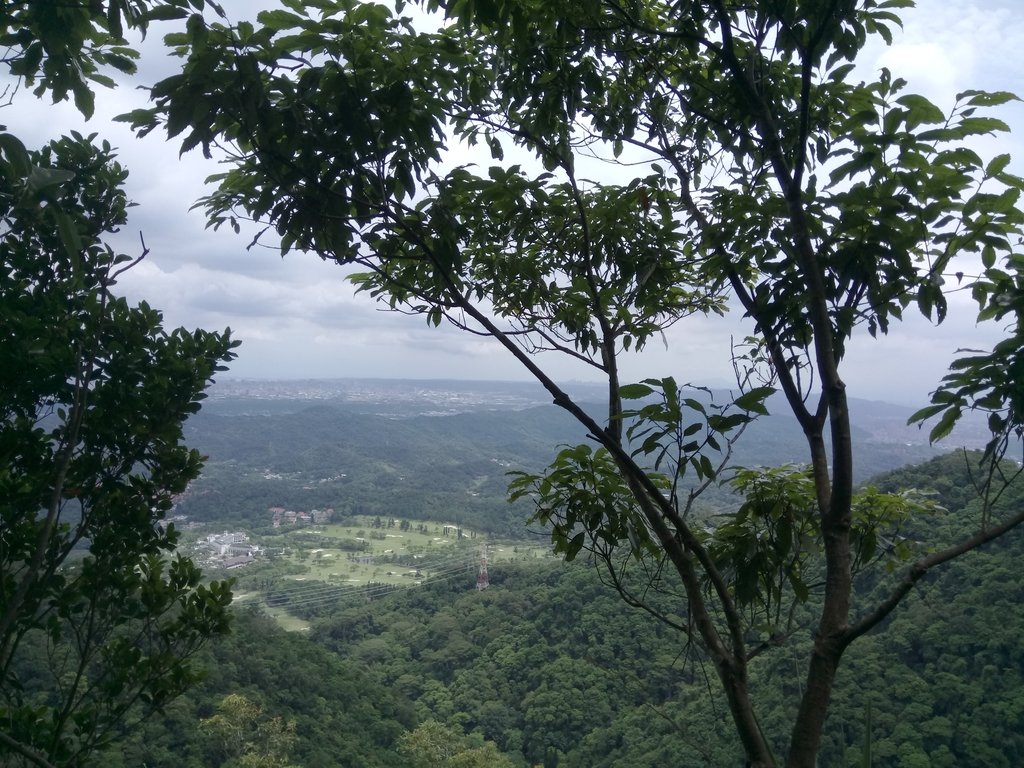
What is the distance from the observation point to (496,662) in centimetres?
2541

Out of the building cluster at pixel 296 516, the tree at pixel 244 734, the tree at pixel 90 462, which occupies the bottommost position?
the building cluster at pixel 296 516

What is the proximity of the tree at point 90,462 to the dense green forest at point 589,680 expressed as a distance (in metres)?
0.71

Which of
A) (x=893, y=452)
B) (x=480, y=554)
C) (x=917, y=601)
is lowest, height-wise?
(x=480, y=554)

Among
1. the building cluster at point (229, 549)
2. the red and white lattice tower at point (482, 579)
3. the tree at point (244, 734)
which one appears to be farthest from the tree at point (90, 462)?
the red and white lattice tower at point (482, 579)

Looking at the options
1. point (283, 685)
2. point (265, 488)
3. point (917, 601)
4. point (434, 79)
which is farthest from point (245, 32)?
point (265, 488)

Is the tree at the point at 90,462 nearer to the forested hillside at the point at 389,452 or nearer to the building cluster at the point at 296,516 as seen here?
the forested hillside at the point at 389,452

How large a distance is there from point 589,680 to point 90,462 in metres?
22.2

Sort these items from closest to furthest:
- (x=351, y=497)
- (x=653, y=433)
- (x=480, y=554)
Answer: (x=653, y=433)
(x=480, y=554)
(x=351, y=497)

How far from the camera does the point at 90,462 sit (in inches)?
93.8

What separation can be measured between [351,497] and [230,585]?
169 feet

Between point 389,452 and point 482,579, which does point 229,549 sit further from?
point 389,452

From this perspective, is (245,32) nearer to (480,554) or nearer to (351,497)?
(480,554)

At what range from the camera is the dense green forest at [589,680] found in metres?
10.7

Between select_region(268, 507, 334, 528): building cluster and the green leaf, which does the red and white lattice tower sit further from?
the green leaf
